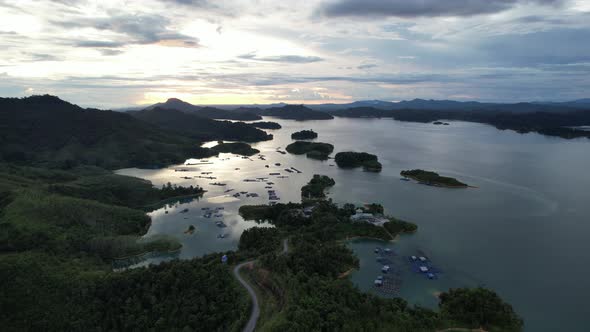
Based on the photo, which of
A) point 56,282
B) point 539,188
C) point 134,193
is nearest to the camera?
point 56,282

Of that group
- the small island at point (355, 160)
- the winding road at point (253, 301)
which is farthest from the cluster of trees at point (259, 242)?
the small island at point (355, 160)

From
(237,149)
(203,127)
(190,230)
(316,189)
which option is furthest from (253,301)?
(203,127)

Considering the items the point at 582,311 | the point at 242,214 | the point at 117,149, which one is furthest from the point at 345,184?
the point at 117,149

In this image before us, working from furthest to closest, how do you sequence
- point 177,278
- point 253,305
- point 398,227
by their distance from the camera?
point 398,227 → point 177,278 → point 253,305

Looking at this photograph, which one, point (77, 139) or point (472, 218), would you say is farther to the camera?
point (77, 139)

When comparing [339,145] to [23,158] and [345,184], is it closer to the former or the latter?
[345,184]

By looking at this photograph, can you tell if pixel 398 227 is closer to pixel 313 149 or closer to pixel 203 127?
pixel 313 149

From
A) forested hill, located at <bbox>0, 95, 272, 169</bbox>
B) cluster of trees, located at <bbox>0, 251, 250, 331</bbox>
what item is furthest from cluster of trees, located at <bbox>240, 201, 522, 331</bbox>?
forested hill, located at <bbox>0, 95, 272, 169</bbox>
